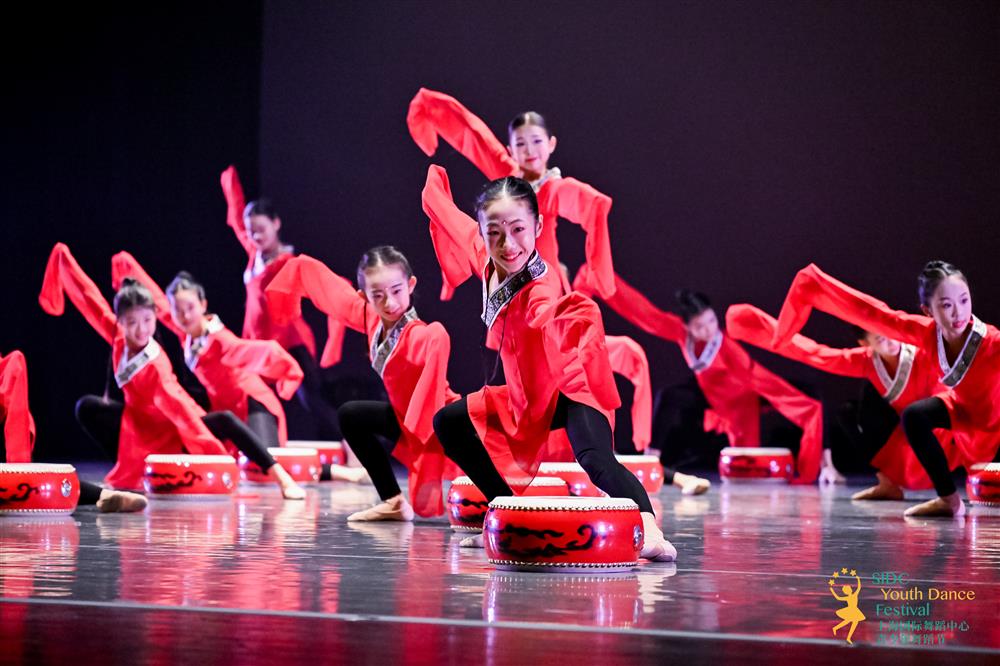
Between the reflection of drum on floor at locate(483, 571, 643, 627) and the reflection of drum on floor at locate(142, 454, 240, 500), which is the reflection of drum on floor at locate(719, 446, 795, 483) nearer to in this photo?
the reflection of drum on floor at locate(142, 454, 240, 500)

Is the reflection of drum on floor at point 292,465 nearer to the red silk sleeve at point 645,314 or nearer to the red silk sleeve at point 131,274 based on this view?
the red silk sleeve at point 131,274

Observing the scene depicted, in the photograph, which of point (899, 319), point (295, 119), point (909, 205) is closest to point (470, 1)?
point (295, 119)

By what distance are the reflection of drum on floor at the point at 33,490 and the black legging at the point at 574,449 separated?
126cm

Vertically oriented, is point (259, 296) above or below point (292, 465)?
above

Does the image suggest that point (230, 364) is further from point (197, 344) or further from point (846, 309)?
point (846, 309)

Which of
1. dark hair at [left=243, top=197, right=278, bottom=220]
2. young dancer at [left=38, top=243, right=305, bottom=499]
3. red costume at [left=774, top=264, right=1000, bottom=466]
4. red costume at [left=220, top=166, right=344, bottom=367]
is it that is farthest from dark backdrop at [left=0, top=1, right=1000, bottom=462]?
young dancer at [left=38, top=243, right=305, bottom=499]

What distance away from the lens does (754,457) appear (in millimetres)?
5648

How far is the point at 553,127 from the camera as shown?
21.1 ft

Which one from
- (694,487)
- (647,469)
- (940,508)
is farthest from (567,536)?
(694,487)

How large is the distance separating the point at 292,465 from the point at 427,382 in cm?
231

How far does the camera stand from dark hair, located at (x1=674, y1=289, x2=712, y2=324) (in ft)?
19.2

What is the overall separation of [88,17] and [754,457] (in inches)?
173

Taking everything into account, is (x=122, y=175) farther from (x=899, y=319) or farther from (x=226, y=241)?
(x=899, y=319)

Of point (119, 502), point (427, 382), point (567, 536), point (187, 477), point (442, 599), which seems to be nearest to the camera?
point (442, 599)
